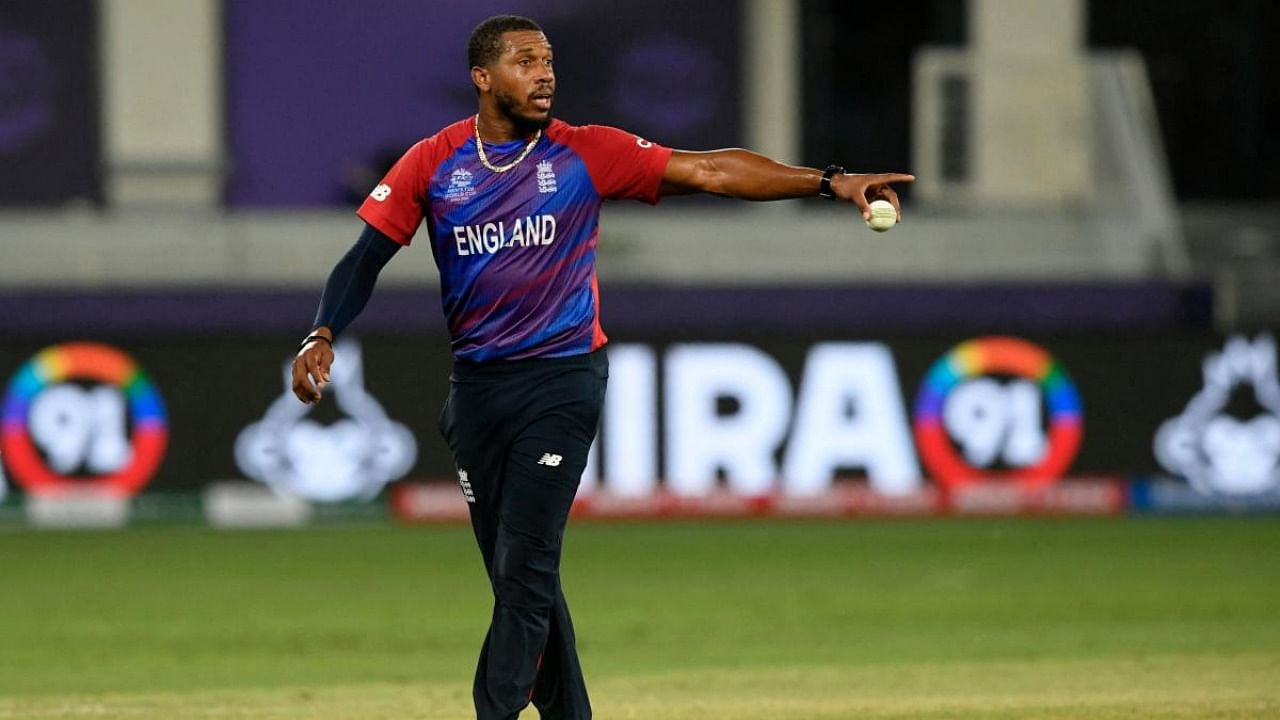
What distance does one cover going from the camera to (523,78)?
6836 millimetres

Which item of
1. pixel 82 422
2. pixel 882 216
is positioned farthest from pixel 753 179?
pixel 82 422

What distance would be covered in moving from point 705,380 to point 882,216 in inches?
423

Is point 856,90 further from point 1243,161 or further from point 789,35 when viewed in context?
point 1243,161

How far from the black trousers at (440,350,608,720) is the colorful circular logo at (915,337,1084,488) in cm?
1048

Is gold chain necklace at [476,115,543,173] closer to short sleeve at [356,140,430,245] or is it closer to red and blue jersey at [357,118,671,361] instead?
red and blue jersey at [357,118,671,361]

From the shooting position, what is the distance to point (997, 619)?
12.3 metres

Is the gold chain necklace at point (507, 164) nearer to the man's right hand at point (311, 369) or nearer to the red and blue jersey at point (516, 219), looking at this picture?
the red and blue jersey at point (516, 219)

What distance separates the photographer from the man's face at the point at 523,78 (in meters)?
6.83

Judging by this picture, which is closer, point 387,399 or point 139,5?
point 387,399

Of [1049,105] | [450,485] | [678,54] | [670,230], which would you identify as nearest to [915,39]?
[678,54]

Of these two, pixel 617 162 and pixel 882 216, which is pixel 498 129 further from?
pixel 882 216

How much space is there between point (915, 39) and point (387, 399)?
11210 mm

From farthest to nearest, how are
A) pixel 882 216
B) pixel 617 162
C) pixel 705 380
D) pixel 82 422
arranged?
pixel 705 380 < pixel 82 422 < pixel 617 162 < pixel 882 216

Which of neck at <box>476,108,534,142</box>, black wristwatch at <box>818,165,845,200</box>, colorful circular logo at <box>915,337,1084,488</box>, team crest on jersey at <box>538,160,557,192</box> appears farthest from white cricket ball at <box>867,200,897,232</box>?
colorful circular logo at <box>915,337,1084,488</box>
